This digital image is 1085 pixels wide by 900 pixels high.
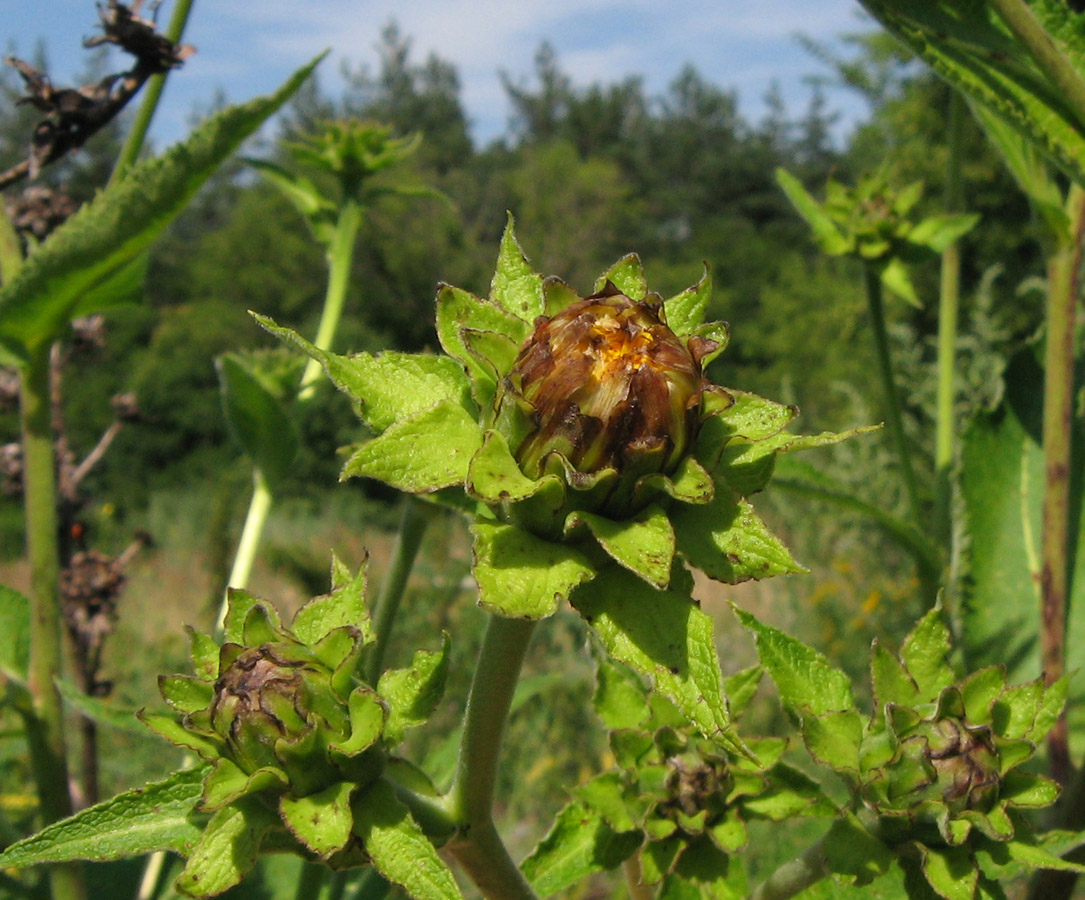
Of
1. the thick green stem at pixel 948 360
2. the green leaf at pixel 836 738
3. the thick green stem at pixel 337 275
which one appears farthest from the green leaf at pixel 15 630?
the thick green stem at pixel 948 360

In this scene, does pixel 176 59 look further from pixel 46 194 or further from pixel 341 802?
pixel 341 802

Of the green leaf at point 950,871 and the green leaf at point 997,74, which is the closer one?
the green leaf at point 950,871

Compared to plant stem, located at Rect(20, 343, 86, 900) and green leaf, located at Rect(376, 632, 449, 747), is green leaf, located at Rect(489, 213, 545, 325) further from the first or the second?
plant stem, located at Rect(20, 343, 86, 900)

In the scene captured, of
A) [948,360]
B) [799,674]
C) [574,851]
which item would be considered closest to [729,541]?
[799,674]

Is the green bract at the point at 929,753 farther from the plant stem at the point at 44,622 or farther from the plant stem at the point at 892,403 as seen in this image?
the plant stem at the point at 44,622

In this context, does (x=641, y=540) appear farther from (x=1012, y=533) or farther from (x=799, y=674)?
(x=1012, y=533)

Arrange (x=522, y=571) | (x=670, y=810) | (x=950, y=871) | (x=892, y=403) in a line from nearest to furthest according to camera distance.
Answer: (x=522, y=571)
(x=950, y=871)
(x=670, y=810)
(x=892, y=403)

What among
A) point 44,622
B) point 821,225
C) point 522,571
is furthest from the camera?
point 821,225
